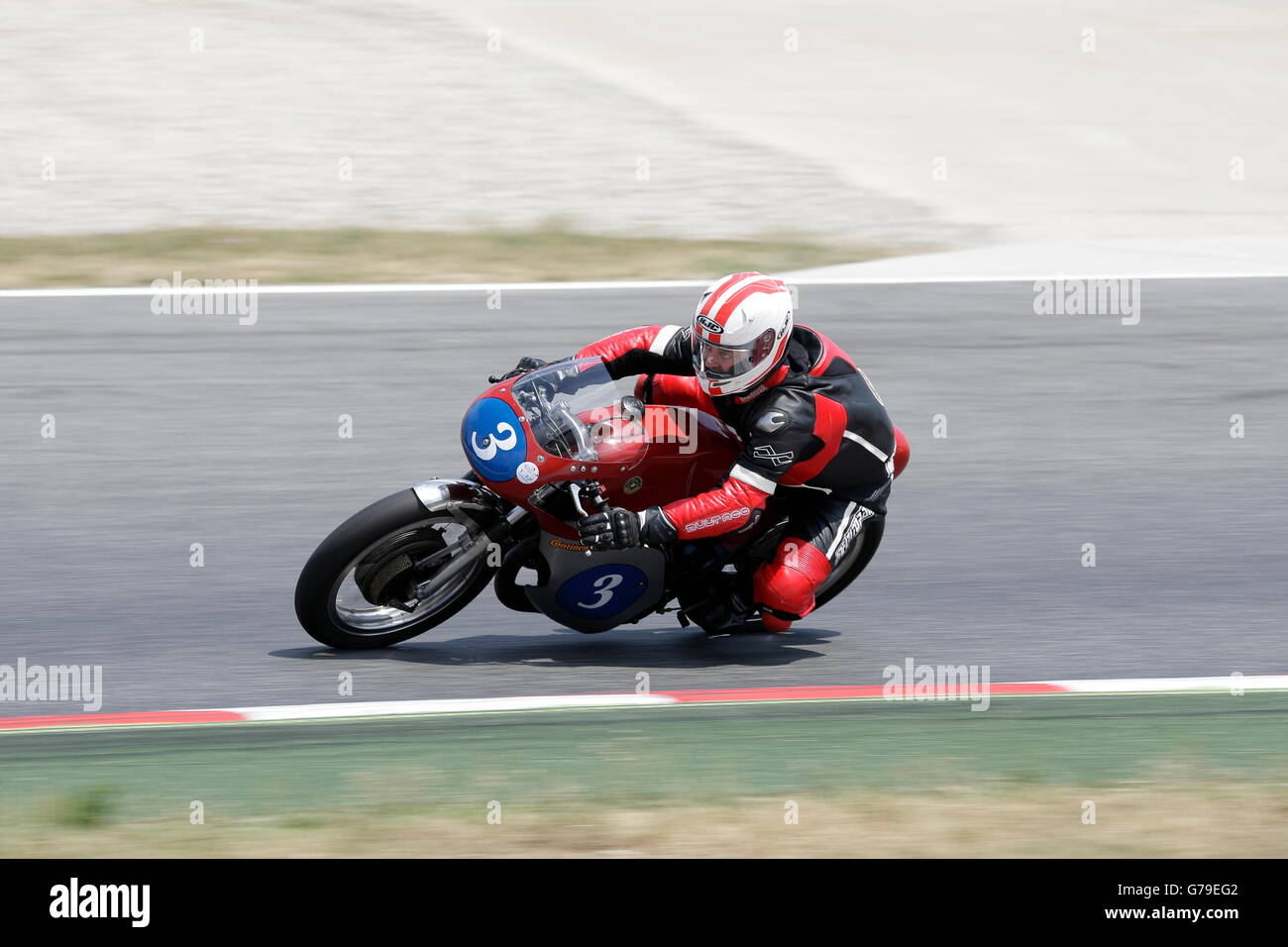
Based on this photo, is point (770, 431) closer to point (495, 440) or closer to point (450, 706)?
point (495, 440)

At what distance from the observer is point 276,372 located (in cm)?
1049

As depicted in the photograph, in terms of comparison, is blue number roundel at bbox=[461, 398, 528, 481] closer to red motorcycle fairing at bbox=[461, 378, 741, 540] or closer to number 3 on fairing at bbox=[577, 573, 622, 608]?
red motorcycle fairing at bbox=[461, 378, 741, 540]

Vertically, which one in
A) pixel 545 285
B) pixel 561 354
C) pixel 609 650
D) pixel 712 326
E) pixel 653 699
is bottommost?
pixel 653 699

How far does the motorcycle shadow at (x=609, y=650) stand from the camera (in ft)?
21.6

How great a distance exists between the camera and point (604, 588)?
6.37 m

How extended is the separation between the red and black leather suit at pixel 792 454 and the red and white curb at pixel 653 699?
1.27 ft

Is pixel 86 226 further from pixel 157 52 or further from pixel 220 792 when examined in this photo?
pixel 220 792

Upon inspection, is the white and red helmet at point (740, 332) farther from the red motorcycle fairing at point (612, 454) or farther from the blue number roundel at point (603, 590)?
the blue number roundel at point (603, 590)

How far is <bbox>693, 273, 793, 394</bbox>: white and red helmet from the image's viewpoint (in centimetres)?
598

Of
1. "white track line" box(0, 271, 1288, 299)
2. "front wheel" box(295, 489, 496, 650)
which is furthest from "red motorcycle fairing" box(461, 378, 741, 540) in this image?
"white track line" box(0, 271, 1288, 299)

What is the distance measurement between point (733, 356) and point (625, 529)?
0.70m

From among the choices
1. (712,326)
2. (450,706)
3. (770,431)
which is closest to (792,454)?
(770,431)

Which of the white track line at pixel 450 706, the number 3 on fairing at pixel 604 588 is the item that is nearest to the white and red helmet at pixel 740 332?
the number 3 on fairing at pixel 604 588

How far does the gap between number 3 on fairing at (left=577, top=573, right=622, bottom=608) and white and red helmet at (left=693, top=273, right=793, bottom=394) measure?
0.78 meters
